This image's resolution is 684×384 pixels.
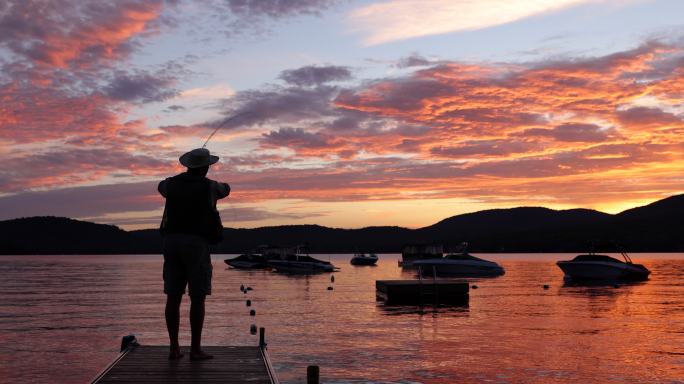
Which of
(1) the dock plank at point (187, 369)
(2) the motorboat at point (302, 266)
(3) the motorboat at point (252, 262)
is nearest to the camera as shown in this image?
(1) the dock plank at point (187, 369)

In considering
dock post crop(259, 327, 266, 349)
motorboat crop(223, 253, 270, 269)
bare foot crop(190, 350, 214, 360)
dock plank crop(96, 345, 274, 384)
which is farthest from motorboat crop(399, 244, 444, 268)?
bare foot crop(190, 350, 214, 360)

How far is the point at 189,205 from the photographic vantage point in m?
10.9

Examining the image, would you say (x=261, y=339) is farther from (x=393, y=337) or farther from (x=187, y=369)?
(x=393, y=337)

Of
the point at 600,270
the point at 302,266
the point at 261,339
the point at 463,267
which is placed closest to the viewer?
the point at 261,339

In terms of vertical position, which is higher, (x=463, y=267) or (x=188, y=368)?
(x=463, y=267)

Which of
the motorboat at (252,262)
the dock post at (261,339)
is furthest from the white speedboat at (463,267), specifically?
the dock post at (261,339)

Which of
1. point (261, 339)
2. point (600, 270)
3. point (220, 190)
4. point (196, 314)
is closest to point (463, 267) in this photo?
point (600, 270)

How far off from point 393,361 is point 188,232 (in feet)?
43.1

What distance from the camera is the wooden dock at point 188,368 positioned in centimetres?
1123

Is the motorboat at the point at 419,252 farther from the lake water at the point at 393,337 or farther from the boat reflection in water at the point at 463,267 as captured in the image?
the lake water at the point at 393,337

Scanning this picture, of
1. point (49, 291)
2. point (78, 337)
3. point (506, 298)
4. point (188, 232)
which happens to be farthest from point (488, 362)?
point (49, 291)

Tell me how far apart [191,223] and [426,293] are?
3530cm

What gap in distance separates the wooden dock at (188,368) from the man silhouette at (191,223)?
0.98m

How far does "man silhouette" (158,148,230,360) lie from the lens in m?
10.9
